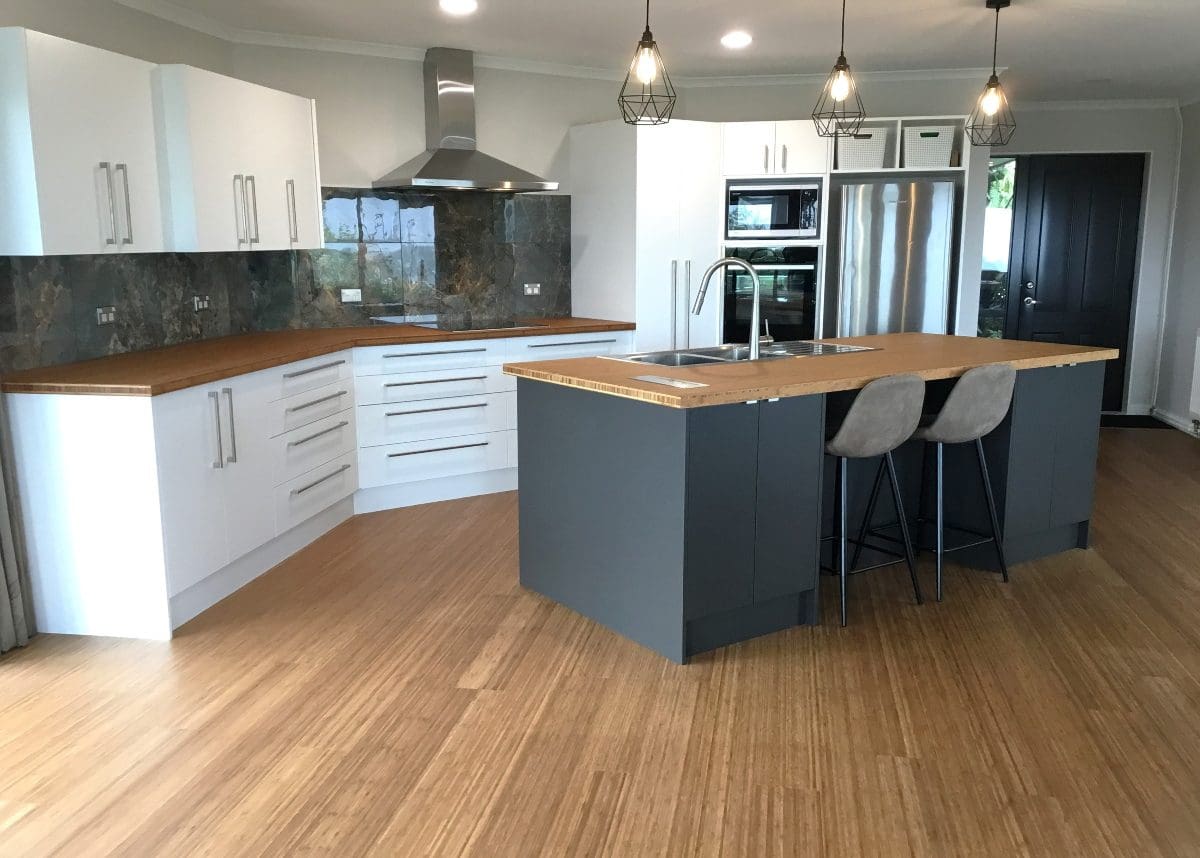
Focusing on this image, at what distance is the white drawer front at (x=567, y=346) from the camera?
17.8ft

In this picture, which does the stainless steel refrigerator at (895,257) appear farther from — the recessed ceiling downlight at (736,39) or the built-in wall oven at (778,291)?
the recessed ceiling downlight at (736,39)

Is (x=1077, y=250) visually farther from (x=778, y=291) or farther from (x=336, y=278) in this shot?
(x=336, y=278)

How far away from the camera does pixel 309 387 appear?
443 cm

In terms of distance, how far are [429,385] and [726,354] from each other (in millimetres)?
1751

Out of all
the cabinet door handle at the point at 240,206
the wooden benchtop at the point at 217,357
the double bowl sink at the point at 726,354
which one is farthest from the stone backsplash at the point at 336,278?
the double bowl sink at the point at 726,354

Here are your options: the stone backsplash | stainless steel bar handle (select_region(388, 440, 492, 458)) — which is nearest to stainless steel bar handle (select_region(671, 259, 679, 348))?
the stone backsplash

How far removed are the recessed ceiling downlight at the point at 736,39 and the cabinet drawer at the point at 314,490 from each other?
9.55ft

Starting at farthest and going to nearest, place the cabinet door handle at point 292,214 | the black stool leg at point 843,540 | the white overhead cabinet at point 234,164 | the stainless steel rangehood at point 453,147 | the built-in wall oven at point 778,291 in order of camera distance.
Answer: the built-in wall oven at point 778,291, the stainless steel rangehood at point 453,147, the cabinet door handle at point 292,214, the white overhead cabinet at point 234,164, the black stool leg at point 843,540

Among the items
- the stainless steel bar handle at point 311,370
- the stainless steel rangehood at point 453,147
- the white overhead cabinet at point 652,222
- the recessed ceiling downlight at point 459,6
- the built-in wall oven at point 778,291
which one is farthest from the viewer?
the built-in wall oven at point 778,291

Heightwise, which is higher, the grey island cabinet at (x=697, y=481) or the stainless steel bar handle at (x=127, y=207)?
the stainless steel bar handle at (x=127, y=207)

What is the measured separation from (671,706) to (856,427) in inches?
46.5

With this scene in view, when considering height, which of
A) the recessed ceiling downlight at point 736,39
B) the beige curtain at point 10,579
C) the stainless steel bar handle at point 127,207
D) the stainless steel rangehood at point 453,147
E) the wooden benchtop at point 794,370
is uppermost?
the recessed ceiling downlight at point 736,39

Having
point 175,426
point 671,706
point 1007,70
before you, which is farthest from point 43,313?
point 1007,70

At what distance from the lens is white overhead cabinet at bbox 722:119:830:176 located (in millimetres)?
5926
